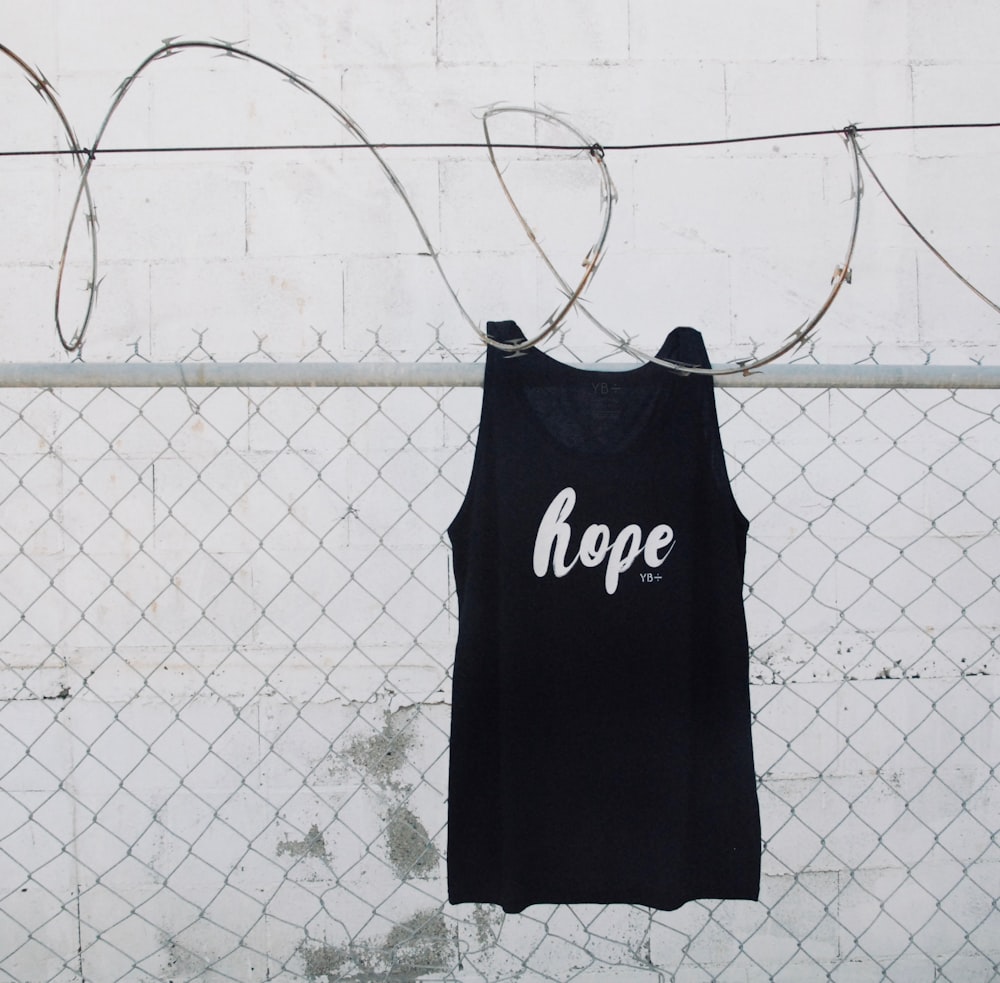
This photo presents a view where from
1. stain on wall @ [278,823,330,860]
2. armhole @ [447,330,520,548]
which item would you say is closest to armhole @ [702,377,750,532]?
armhole @ [447,330,520,548]

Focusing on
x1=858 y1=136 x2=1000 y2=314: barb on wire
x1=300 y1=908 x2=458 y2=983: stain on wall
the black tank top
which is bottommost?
x1=300 y1=908 x2=458 y2=983: stain on wall

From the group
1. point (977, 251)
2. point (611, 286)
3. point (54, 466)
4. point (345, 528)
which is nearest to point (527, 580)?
point (345, 528)

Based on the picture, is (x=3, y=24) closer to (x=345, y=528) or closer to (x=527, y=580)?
(x=345, y=528)

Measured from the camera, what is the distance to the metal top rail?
147 cm

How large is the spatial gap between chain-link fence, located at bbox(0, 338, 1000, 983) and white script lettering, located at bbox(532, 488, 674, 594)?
34.3 inches

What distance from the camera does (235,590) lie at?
7.84ft

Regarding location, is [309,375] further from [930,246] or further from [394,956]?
[394,956]

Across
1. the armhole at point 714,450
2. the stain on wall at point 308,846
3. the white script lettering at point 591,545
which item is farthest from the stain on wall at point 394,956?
the armhole at point 714,450

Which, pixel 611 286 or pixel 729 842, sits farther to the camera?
pixel 611 286

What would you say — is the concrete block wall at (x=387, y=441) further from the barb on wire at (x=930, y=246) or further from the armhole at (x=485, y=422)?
the armhole at (x=485, y=422)

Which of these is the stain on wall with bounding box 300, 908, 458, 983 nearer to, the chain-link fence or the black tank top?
the chain-link fence

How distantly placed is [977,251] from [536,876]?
1.98 meters

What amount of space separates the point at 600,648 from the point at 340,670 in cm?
106

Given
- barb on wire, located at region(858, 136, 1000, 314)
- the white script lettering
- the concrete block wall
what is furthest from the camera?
the concrete block wall
